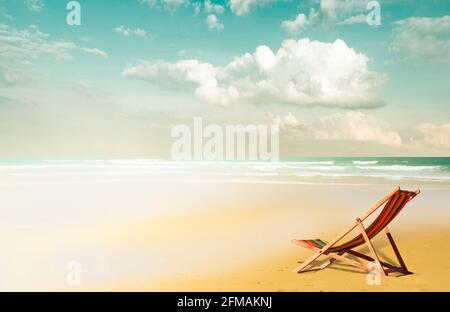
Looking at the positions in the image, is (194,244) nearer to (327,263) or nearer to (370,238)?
(327,263)

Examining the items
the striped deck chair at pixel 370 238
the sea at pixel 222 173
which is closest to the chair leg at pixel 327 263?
the striped deck chair at pixel 370 238

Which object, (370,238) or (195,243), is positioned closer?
(370,238)

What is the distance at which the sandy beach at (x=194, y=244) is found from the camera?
5.28 meters

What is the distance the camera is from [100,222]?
9.42m

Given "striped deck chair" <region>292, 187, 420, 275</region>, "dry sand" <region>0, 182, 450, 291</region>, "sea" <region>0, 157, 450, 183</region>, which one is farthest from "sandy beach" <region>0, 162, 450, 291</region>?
"sea" <region>0, 157, 450, 183</region>

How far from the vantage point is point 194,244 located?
7371 millimetres

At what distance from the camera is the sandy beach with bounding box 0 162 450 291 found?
17.3ft

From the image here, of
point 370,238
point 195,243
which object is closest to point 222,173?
point 195,243

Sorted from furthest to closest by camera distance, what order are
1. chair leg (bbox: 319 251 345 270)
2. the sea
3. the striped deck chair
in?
1. the sea
2. chair leg (bbox: 319 251 345 270)
3. the striped deck chair

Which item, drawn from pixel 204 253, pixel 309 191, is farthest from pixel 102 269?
pixel 309 191

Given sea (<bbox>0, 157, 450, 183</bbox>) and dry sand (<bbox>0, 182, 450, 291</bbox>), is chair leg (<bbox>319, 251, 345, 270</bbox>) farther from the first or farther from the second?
sea (<bbox>0, 157, 450, 183</bbox>)

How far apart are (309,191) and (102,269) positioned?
12.2 metres

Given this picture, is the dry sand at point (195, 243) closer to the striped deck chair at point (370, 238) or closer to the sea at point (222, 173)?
the striped deck chair at point (370, 238)

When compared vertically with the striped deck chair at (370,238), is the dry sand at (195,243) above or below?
below
